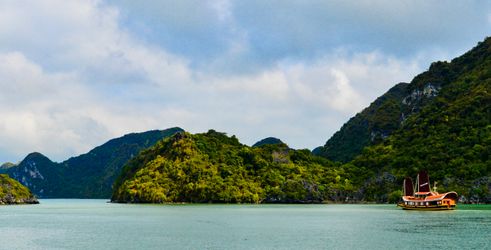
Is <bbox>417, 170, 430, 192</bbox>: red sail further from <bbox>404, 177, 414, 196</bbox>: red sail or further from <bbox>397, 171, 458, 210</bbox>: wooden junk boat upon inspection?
<bbox>404, 177, 414, 196</bbox>: red sail

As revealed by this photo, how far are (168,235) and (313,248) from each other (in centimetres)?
2458

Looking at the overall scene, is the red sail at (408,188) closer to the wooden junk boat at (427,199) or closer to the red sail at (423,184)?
the wooden junk boat at (427,199)

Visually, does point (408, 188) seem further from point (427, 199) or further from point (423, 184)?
point (427, 199)

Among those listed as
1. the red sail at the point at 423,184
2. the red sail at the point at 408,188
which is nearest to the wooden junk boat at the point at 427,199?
the red sail at the point at 423,184

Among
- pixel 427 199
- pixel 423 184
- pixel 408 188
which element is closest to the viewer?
pixel 427 199

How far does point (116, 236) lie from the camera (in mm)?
75562

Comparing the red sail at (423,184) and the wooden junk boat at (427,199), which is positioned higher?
the red sail at (423,184)

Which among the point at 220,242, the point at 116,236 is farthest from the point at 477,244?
the point at 116,236

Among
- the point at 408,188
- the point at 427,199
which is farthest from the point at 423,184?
the point at 408,188

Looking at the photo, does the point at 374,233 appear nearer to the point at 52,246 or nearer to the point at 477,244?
the point at 477,244

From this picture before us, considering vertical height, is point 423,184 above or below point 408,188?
above

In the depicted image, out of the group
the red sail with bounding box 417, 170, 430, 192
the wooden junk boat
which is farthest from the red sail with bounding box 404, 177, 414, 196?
the red sail with bounding box 417, 170, 430, 192

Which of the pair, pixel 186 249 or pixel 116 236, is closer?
pixel 186 249

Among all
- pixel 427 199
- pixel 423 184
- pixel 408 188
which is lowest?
pixel 427 199
